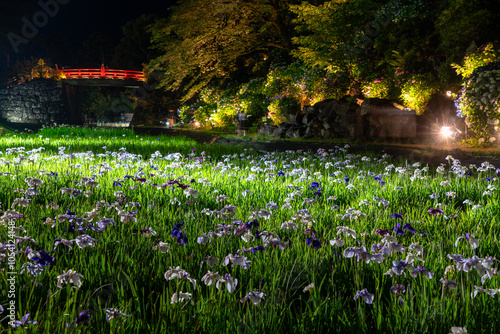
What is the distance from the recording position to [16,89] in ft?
140

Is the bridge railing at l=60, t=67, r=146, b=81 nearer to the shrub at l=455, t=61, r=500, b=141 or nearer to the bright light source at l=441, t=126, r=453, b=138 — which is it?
the bright light source at l=441, t=126, r=453, b=138

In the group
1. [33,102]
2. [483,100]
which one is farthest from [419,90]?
[33,102]

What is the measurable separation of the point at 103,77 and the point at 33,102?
8.54 meters

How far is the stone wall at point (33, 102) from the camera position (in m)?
42.7

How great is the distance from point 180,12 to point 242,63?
5.57 m

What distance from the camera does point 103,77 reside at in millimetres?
43188

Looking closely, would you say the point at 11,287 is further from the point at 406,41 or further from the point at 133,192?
the point at 406,41

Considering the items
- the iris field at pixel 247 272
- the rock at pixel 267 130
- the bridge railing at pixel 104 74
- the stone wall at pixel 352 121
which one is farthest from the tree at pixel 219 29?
the bridge railing at pixel 104 74

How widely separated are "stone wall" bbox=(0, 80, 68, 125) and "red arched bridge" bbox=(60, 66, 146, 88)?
5.47 ft

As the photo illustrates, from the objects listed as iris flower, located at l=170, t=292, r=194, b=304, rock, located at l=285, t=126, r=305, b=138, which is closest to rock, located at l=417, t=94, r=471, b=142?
rock, located at l=285, t=126, r=305, b=138

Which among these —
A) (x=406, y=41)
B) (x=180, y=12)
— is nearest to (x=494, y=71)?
(x=406, y=41)

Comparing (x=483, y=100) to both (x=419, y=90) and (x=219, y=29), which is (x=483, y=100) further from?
(x=219, y=29)

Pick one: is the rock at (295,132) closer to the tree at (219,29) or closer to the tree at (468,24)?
the tree at (468,24)

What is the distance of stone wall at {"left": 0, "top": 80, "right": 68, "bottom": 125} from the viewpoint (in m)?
42.7
